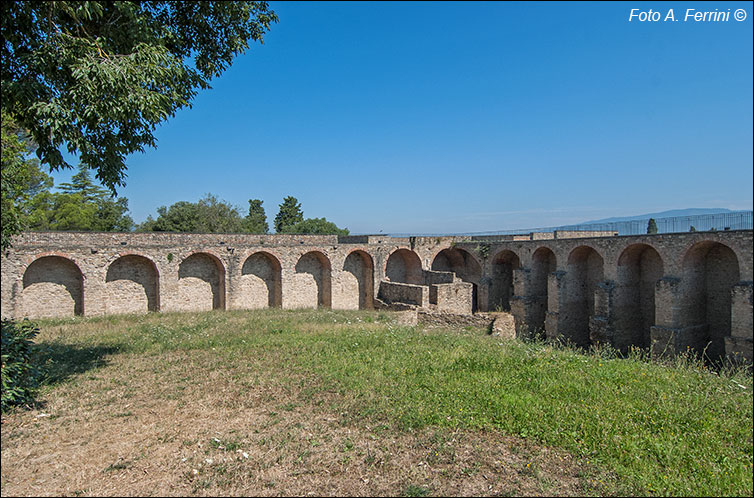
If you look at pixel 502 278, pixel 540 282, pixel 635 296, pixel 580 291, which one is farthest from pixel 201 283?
pixel 635 296

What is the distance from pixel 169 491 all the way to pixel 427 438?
9.88 ft

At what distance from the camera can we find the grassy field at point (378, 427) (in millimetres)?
4492

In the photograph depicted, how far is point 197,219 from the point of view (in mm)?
43500

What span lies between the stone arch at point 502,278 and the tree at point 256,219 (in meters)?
35.6

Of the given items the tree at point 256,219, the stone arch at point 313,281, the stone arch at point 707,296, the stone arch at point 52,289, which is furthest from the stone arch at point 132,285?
the tree at point 256,219

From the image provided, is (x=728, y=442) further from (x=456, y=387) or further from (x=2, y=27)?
(x=2, y=27)

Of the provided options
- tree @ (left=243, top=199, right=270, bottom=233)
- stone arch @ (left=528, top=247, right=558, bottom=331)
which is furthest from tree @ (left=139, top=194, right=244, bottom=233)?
stone arch @ (left=528, top=247, right=558, bottom=331)

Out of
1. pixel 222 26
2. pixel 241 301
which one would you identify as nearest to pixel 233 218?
pixel 241 301

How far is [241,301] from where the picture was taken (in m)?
21.2

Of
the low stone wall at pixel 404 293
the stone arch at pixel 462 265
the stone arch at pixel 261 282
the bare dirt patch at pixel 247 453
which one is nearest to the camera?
the bare dirt patch at pixel 247 453

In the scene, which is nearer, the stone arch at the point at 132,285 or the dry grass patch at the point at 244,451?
the dry grass patch at the point at 244,451

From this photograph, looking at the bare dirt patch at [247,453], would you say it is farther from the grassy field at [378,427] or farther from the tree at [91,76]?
the tree at [91,76]

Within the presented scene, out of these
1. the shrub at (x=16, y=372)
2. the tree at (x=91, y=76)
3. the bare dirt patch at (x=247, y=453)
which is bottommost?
the bare dirt patch at (x=247, y=453)

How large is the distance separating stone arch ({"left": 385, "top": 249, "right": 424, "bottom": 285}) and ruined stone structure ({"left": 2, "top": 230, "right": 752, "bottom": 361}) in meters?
0.08
